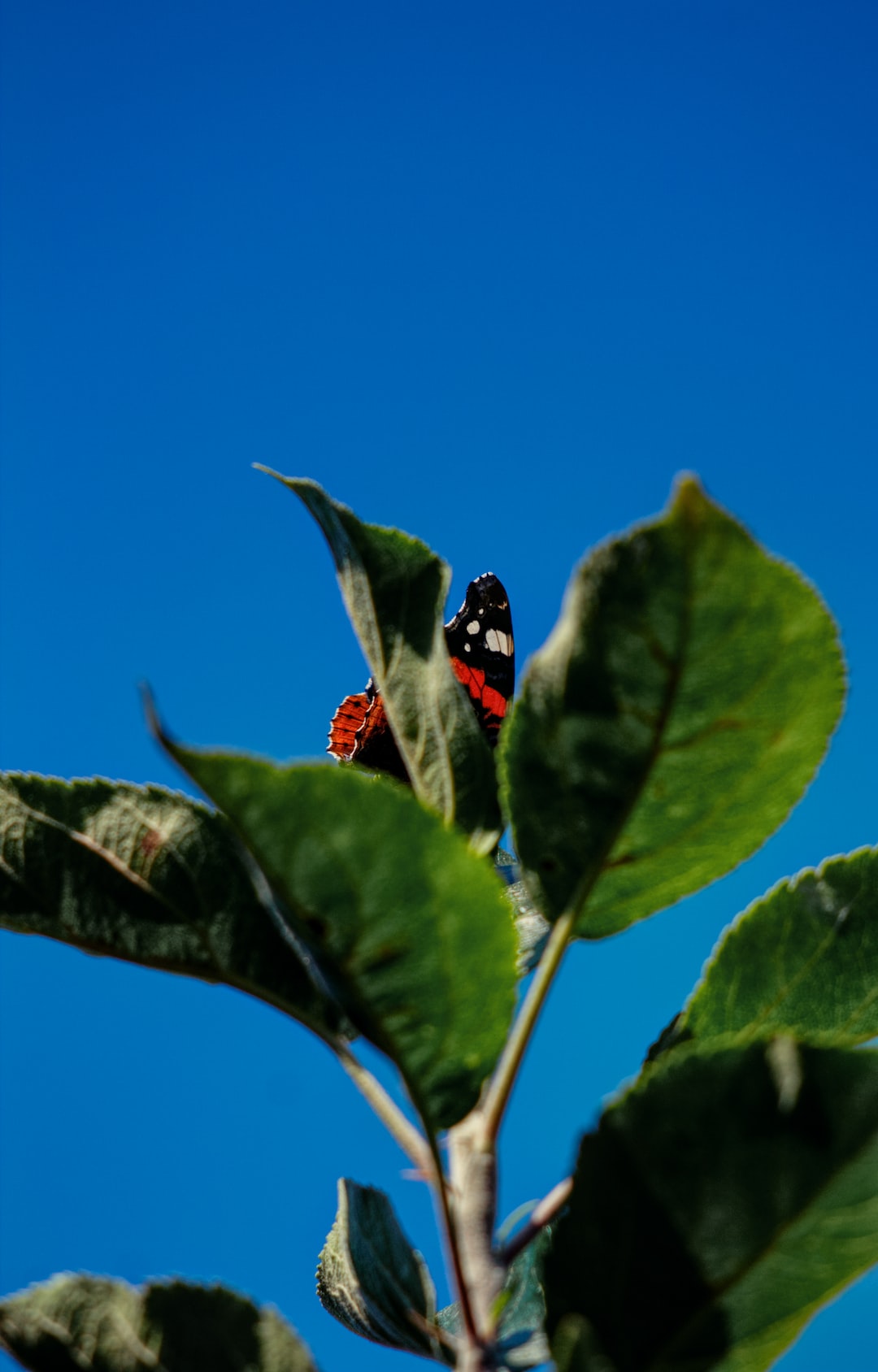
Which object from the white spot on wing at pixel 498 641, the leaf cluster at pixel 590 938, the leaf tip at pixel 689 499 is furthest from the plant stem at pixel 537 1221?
the white spot on wing at pixel 498 641

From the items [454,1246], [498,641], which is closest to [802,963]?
[454,1246]

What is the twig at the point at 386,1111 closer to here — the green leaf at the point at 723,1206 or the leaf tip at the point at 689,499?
the green leaf at the point at 723,1206

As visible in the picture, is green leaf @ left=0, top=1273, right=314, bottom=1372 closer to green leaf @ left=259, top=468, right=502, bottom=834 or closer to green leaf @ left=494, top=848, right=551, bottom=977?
green leaf @ left=494, top=848, right=551, bottom=977

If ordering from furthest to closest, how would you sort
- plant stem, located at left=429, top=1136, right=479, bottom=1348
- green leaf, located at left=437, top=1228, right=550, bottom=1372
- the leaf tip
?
green leaf, located at left=437, top=1228, right=550, bottom=1372 → plant stem, located at left=429, top=1136, right=479, bottom=1348 → the leaf tip

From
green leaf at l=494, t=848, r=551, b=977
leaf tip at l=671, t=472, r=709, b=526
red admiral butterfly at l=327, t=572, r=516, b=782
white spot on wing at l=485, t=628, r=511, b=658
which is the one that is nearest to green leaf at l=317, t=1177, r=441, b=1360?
green leaf at l=494, t=848, r=551, b=977

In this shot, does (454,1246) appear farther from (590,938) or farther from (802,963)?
(802,963)
